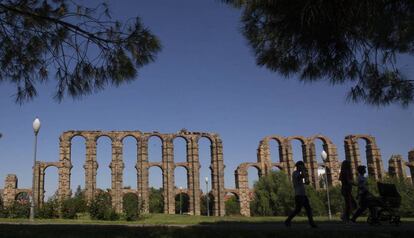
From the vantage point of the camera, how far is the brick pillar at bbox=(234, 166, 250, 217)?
46.0 m

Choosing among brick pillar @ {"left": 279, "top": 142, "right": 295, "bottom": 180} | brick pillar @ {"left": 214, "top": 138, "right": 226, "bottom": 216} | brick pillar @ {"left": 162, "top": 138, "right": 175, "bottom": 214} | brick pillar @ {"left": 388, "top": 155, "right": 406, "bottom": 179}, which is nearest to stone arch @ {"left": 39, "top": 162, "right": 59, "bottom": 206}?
brick pillar @ {"left": 162, "top": 138, "right": 175, "bottom": 214}

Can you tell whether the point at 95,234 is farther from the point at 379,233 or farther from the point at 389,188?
the point at 389,188

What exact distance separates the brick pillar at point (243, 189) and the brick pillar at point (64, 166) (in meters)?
17.1

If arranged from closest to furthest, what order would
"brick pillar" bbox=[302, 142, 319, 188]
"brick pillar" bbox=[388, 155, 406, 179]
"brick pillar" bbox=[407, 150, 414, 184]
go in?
"brick pillar" bbox=[302, 142, 319, 188]
"brick pillar" bbox=[388, 155, 406, 179]
"brick pillar" bbox=[407, 150, 414, 184]

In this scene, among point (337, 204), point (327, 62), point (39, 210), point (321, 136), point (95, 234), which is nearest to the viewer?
point (95, 234)

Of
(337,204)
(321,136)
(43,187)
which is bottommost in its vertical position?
(337,204)

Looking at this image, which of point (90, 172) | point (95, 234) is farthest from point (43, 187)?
point (95, 234)

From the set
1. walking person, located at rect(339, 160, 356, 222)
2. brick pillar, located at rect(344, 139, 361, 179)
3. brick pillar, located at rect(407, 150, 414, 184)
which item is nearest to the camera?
walking person, located at rect(339, 160, 356, 222)

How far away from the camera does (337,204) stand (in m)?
39.5

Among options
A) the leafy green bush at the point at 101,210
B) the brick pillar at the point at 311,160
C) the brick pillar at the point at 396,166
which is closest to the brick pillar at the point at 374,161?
the brick pillar at the point at 396,166

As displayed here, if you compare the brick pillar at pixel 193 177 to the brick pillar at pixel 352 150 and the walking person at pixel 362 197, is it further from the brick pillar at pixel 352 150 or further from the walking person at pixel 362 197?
the walking person at pixel 362 197

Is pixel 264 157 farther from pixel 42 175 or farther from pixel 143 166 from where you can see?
pixel 42 175

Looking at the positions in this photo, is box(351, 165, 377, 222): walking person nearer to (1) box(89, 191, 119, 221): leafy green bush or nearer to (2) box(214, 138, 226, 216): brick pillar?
(1) box(89, 191, 119, 221): leafy green bush

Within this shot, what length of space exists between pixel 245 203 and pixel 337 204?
1019cm
